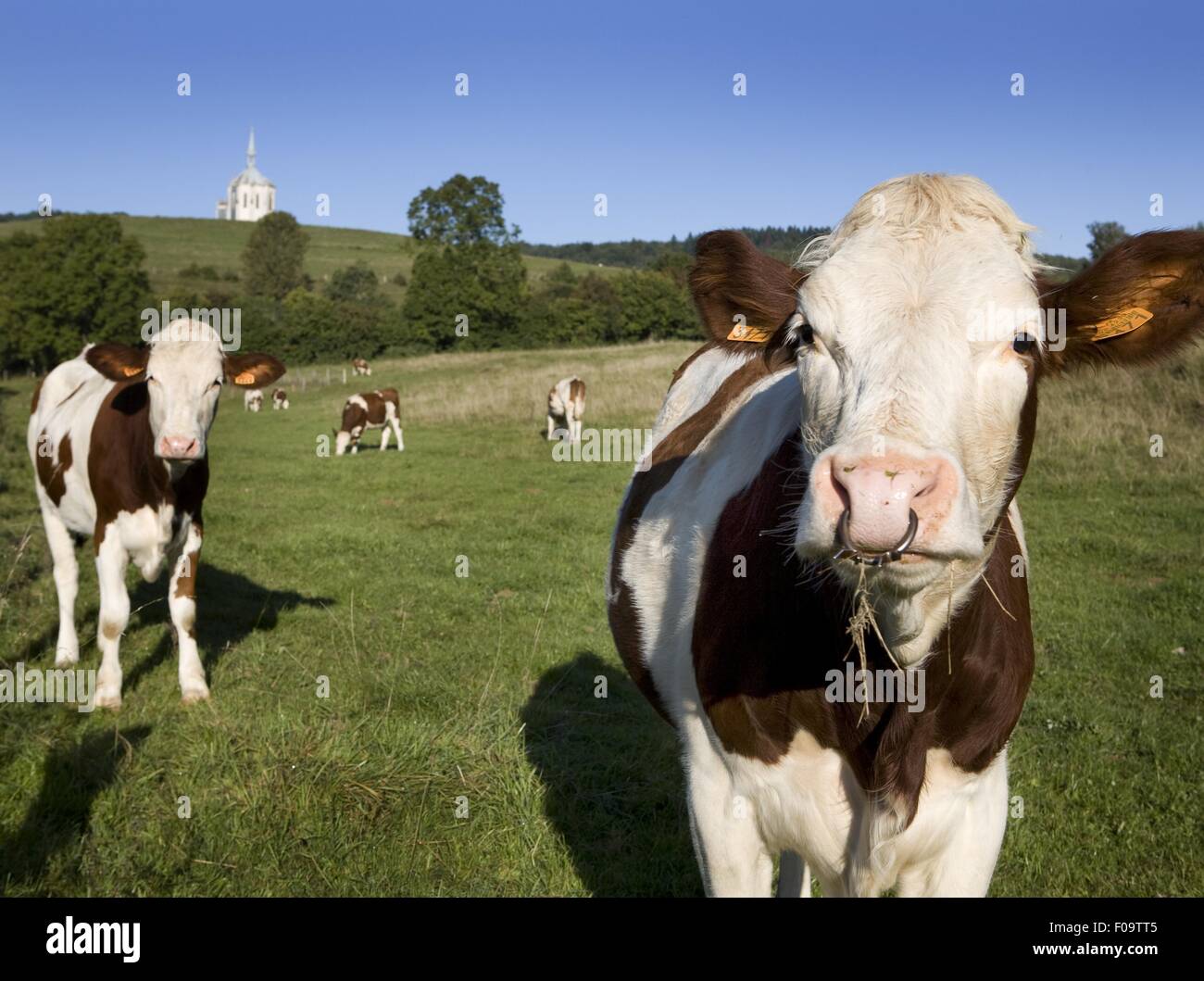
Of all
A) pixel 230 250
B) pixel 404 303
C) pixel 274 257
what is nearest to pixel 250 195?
pixel 230 250

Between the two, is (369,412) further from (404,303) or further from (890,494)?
(404,303)

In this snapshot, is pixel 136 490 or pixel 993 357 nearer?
pixel 993 357

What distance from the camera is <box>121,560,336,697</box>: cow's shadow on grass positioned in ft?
23.9

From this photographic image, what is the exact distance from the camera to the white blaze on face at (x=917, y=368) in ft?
6.48

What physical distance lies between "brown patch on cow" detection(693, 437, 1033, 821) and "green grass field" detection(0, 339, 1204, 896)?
1855mm

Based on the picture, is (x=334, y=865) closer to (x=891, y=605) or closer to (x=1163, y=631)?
(x=891, y=605)

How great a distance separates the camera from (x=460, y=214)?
217 ft

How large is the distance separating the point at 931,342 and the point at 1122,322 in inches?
31.1

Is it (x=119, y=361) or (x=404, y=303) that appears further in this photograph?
(x=404, y=303)

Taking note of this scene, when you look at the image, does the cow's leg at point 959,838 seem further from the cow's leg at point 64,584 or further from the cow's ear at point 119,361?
the cow's leg at point 64,584

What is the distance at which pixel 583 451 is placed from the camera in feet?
67.8
